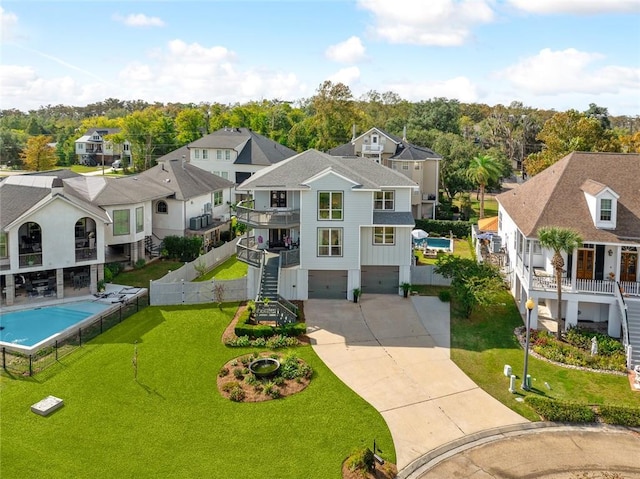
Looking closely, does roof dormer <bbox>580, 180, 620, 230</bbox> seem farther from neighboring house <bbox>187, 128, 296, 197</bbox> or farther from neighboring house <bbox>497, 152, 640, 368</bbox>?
neighboring house <bbox>187, 128, 296, 197</bbox>

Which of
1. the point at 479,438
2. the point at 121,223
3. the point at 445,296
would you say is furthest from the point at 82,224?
the point at 479,438

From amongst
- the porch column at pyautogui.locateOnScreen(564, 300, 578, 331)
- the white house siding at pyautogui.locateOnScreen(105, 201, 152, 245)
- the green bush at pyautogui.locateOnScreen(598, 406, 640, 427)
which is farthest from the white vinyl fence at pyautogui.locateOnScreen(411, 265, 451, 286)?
the white house siding at pyautogui.locateOnScreen(105, 201, 152, 245)

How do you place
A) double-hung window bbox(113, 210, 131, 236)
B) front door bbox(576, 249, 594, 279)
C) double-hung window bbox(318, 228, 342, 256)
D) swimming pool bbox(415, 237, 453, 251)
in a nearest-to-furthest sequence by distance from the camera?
1. front door bbox(576, 249, 594, 279)
2. double-hung window bbox(318, 228, 342, 256)
3. double-hung window bbox(113, 210, 131, 236)
4. swimming pool bbox(415, 237, 453, 251)

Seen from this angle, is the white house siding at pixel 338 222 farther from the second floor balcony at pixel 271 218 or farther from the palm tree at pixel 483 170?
the palm tree at pixel 483 170

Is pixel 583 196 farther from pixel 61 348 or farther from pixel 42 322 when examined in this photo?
pixel 42 322

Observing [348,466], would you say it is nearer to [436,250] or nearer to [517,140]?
[436,250]

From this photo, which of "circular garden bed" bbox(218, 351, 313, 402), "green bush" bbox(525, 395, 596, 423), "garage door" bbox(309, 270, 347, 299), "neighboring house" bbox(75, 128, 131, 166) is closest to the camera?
"green bush" bbox(525, 395, 596, 423)
